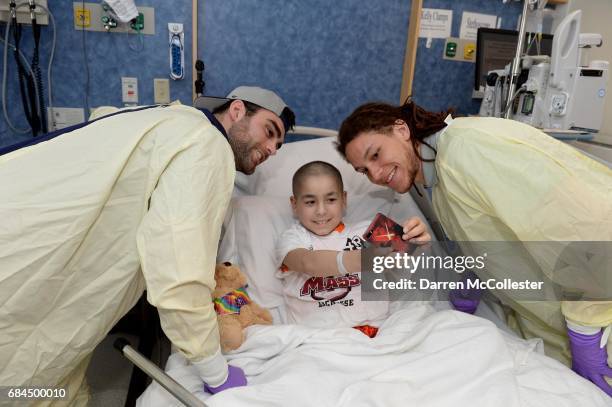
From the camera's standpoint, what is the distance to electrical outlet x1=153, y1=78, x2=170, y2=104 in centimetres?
269

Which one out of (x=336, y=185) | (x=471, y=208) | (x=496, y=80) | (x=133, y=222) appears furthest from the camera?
(x=496, y=80)

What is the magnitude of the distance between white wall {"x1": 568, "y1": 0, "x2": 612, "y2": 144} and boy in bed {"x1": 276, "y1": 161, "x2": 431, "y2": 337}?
254 centimetres

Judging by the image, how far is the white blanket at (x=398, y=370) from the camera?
3.76 ft

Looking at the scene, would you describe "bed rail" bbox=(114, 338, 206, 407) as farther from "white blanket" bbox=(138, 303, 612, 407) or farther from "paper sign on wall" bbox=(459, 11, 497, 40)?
"paper sign on wall" bbox=(459, 11, 497, 40)

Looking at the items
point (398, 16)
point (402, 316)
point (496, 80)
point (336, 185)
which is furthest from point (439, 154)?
point (398, 16)

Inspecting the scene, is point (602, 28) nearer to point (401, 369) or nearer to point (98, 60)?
point (401, 369)

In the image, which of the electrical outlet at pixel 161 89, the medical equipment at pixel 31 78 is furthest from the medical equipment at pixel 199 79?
the medical equipment at pixel 31 78

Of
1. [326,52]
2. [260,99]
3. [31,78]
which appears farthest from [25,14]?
[326,52]

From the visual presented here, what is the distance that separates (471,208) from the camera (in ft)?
5.00

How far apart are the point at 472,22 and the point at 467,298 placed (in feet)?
6.79

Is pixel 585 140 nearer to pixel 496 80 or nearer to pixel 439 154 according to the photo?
pixel 496 80

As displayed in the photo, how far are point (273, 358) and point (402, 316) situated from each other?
0.47 meters

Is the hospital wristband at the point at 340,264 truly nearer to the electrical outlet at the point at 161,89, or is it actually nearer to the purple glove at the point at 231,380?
the purple glove at the point at 231,380

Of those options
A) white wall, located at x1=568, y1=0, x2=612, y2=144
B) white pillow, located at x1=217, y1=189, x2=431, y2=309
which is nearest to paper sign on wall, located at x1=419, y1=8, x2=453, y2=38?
white wall, located at x1=568, y1=0, x2=612, y2=144
